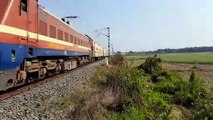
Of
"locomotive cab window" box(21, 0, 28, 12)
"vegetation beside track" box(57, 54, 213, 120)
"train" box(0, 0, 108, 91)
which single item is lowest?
"vegetation beside track" box(57, 54, 213, 120)

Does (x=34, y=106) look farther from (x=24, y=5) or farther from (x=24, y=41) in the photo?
(x=24, y=5)

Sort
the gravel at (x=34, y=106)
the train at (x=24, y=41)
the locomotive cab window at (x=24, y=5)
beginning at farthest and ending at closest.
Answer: the locomotive cab window at (x=24, y=5) < the train at (x=24, y=41) < the gravel at (x=34, y=106)

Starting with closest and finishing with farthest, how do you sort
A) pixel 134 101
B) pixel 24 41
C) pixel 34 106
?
pixel 34 106
pixel 134 101
pixel 24 41

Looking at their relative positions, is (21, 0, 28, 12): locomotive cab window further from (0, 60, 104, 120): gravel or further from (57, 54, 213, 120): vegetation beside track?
(57, 54, 213, 120): vegetation beside track

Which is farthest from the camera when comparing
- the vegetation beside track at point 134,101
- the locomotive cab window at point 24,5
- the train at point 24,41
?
the locomotive cab window at point 24,5

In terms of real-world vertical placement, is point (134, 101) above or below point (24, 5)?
below

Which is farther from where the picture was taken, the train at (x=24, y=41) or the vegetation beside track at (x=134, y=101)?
the train at (x=24, y=41)

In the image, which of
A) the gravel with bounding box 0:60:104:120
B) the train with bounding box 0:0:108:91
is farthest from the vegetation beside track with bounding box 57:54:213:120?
the train with bounding box 0:0:108:91

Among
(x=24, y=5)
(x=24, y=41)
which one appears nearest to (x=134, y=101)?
(x=24, y=41)

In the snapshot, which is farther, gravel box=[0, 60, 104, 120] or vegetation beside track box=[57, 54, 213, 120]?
vegetation beside track box=[57, 54, 213, 120]

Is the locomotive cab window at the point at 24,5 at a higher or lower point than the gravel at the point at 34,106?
higher

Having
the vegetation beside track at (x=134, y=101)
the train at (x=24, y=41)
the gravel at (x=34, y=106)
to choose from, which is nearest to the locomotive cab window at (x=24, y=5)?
the train at (x=24, y=41)

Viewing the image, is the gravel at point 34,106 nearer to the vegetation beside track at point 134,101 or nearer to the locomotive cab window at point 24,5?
the vegetation beside track at point 134,101

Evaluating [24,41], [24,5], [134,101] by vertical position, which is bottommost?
[134,101]
